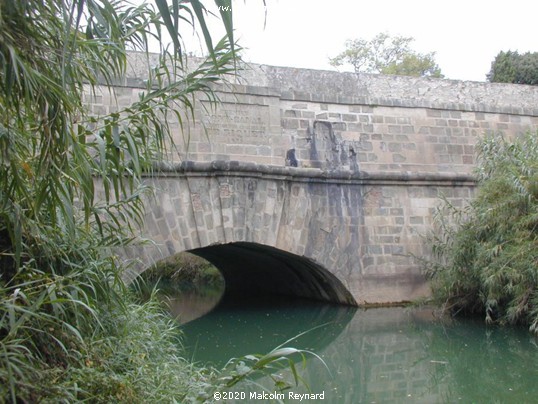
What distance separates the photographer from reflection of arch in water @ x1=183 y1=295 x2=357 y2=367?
7.13 meters

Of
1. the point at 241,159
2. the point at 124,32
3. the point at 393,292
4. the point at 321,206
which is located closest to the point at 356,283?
the point at 393,292

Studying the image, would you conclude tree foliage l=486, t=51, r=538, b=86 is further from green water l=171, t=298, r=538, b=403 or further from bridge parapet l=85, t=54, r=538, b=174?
green water l=171, t=298, r=538, b=403

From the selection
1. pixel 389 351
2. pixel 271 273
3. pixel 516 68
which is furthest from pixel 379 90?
pixel 516 68

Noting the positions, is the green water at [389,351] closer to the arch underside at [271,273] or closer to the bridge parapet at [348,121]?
the arch underside at [271,273]

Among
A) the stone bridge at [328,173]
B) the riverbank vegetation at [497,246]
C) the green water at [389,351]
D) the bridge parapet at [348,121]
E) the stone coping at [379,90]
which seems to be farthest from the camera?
the stone coping at [379,90]

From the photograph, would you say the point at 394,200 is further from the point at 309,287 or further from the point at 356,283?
the point at 309,287

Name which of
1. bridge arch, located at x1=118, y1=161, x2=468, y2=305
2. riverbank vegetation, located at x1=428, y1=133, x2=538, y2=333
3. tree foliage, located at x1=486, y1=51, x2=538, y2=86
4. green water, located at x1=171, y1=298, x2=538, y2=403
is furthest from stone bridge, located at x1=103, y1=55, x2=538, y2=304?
tree foliage, located at x1=486, y1=51, x2=538, y2=86

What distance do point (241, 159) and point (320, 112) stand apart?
4.84ft

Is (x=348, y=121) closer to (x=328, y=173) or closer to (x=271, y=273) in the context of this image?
(x=328, y=173)

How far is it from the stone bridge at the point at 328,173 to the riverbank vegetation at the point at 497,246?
0.66 metres

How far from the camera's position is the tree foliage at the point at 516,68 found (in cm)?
2092

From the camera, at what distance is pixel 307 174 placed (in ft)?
29.1

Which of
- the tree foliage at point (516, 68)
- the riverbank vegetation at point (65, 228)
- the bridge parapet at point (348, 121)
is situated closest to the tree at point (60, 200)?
the riverbank vegetation at point (65, 228)

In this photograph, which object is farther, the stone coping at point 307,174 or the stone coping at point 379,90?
the stone coping at point 379,90
